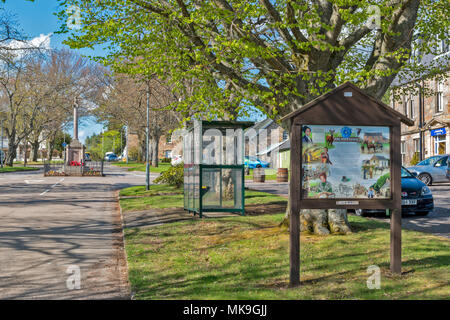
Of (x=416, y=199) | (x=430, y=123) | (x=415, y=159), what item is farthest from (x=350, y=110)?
(x=415, y=159)

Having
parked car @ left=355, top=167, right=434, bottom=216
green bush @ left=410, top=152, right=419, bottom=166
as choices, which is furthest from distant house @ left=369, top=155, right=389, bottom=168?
green bush @ left=410, top=152, right=419, bottom=166

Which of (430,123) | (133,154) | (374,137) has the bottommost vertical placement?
(374,137)

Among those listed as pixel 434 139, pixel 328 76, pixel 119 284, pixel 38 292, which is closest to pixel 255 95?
pixel 328 76

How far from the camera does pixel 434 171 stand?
26234mm

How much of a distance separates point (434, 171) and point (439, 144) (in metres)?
12.0

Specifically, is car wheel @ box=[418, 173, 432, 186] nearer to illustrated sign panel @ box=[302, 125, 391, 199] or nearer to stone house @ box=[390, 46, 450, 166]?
stone house @ box=[390, 46, 450, 166]

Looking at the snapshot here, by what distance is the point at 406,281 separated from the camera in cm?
634

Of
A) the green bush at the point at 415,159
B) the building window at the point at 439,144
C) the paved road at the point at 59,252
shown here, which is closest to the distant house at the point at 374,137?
the paved road at the point at 59,252

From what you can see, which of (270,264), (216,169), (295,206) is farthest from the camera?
(216,169)

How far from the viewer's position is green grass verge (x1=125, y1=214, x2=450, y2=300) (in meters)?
5.91

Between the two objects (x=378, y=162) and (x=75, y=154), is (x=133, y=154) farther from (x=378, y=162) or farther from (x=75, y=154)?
(x=378, y=162)

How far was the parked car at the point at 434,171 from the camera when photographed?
85.7ft

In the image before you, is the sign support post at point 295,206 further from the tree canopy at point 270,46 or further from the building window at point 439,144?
the building window at point 439,144
